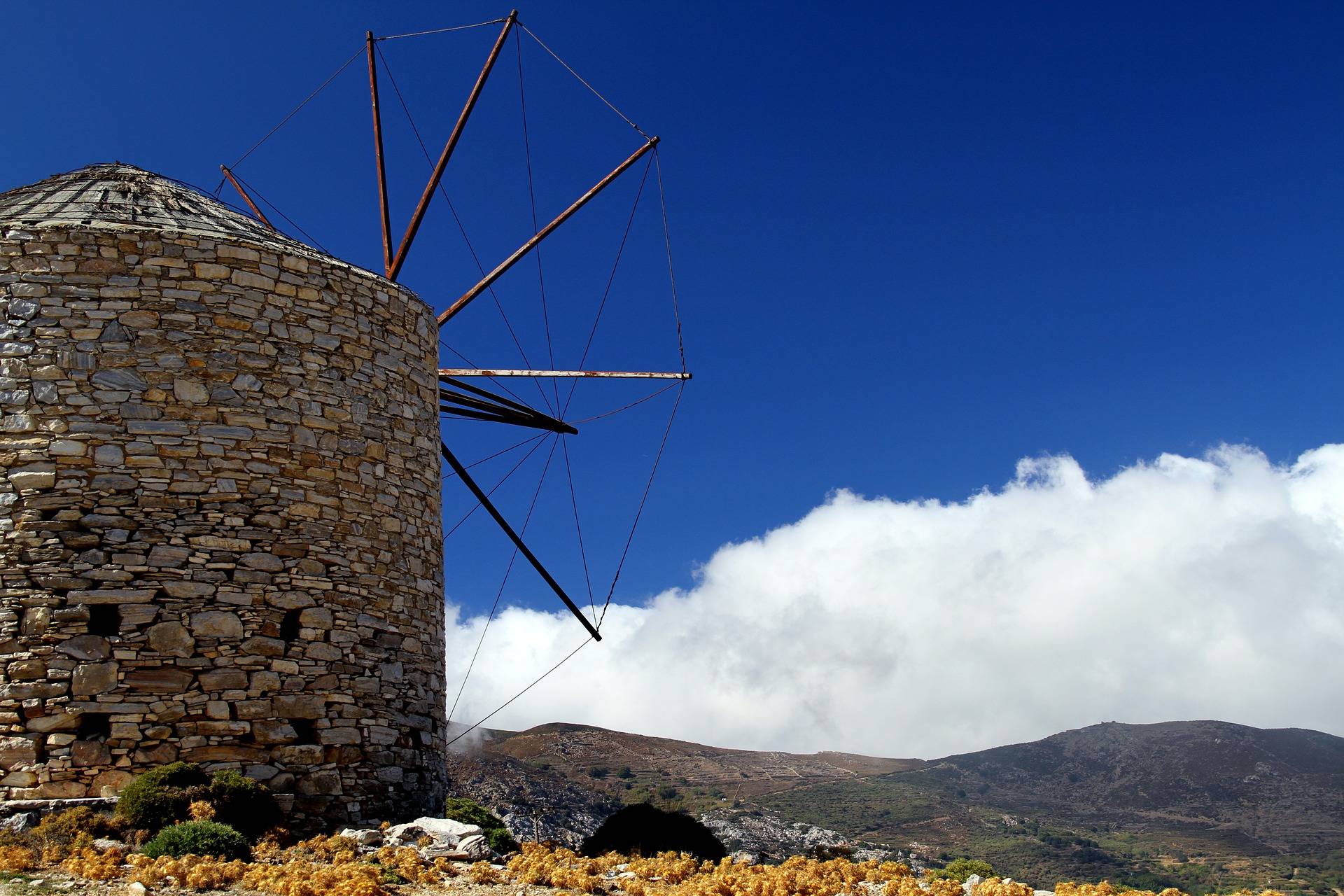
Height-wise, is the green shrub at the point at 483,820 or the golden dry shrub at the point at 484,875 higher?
the green shrub at the point at 483,820

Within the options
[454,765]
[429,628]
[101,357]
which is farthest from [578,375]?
[454,765]

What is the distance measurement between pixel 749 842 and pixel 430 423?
20.7 metres

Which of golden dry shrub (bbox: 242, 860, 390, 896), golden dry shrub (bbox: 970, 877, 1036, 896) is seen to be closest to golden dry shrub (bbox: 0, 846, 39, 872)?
golden dry shrub (bbox: 242, 860, 390, 896)

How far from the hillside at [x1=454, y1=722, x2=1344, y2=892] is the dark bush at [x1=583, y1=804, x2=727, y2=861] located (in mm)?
18220

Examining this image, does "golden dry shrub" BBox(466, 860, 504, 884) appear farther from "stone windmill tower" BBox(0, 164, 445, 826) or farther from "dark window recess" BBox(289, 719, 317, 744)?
"dark window recess" BBox(289, 719, 317, 744)

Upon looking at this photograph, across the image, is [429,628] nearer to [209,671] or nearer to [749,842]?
[209,671]

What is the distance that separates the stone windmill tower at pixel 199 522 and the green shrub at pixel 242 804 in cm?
38

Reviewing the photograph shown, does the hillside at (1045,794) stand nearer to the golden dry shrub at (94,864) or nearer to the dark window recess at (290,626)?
the dark window recess at (290,626)

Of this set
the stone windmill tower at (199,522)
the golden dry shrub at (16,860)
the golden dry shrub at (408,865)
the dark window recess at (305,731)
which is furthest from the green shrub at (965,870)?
the golden dry shrub at (16,860)

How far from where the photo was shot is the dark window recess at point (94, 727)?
10.8 m

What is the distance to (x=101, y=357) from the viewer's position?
11641 mm

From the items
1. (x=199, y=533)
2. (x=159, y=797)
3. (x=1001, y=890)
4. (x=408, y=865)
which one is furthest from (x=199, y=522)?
(x=1001, y=890)

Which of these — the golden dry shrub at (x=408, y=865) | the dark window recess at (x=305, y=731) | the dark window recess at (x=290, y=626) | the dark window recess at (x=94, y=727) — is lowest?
the golden dry shrub at (x=408, y=865)

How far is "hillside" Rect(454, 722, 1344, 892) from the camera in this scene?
4178 centimetres
